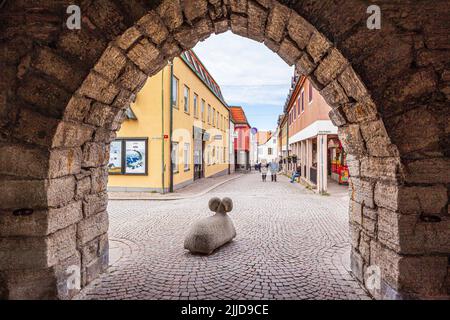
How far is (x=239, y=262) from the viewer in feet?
14.3

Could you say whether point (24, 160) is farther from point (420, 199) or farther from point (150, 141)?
point (150, 141)

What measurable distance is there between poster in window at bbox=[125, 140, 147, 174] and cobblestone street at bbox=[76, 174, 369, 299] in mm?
4777

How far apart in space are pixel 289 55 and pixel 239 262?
3.06 metres

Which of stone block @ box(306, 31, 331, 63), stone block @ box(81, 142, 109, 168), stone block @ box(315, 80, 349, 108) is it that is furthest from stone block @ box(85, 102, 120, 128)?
stone block @ box(315, 80, 349, 108)

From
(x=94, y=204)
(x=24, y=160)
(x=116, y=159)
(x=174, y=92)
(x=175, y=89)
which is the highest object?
(x=175, y=89)

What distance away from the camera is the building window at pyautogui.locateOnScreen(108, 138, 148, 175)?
490 inches

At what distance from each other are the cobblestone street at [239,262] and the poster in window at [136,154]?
4777 millimetres

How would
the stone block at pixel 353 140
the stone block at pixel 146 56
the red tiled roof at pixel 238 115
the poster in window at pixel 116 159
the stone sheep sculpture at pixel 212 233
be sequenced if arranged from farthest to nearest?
the red tiled roof at pixel 238 115 → the poster in window at pixel 116 159 → the stone sheep sculpture at pixel 212 233 → the stone block at pixel 353 140 → the stone block at pixel 146 56

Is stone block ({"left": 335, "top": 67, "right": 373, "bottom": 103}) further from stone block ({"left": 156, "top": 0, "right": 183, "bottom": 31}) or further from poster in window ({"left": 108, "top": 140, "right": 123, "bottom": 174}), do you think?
poster in window ({"left": 108, "top": 140, "right": 123, "bottom": 174})

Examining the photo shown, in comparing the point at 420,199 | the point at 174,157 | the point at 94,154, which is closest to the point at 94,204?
the point at 94,154

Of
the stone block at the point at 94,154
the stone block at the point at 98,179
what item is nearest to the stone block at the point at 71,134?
the stone block at the point at 94,154

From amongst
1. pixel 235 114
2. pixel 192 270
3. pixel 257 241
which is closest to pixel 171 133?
pixel 257 241

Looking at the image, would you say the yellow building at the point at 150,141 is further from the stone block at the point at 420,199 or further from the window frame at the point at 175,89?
the stone block at the point at 420,199

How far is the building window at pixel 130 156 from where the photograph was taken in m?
12.4
